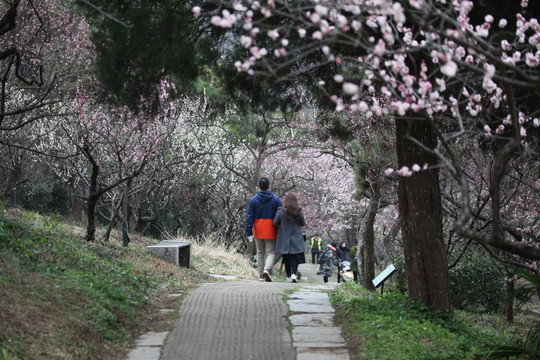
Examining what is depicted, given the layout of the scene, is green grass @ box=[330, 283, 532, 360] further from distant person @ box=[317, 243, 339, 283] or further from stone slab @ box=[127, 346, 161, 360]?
distant person @ box=[317, 243, 339, 283]

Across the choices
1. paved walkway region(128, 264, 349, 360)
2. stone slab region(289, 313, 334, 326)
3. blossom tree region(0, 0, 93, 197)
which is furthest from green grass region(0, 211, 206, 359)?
blossom tree region(0, 0, 93, 197)

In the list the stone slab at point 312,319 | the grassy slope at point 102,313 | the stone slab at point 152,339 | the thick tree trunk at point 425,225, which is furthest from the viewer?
the thick tree trunk at point 425,225

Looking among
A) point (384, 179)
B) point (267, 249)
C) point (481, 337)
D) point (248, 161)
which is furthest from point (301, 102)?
point (248, 161)

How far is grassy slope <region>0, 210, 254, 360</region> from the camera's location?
4.94 m

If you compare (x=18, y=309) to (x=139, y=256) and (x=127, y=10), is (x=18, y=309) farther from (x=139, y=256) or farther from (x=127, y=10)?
(x=139, y=256)

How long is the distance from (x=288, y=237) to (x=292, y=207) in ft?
1.80

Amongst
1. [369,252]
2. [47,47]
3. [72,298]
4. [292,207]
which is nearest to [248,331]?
[72,298]

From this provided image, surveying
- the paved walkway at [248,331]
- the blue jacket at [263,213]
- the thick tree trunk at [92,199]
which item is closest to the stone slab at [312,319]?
the paved walkway at [248,331]

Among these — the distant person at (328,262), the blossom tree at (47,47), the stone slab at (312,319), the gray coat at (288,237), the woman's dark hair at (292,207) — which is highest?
the blossom tree at (47,47)

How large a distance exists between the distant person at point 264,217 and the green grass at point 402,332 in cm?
311

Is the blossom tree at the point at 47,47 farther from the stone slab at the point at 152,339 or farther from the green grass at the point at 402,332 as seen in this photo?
the green grass at the point at 402,332

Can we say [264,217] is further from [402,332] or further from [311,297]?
[402,332]

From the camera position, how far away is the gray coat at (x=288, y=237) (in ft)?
33.8

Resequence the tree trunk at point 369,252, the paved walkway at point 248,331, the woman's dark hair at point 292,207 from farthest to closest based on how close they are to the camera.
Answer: the tree trunk at point 369,252, the woman's dark hair at point 292,207, the paved walkway at point 248,331
